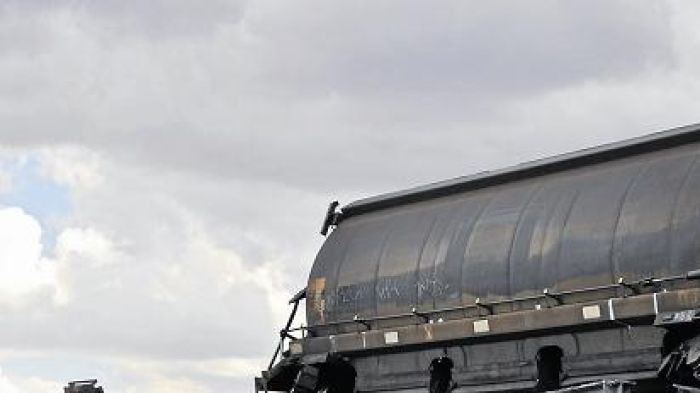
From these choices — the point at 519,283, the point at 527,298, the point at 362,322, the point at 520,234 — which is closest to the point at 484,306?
the point at 519,283

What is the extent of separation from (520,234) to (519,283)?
1.98ft

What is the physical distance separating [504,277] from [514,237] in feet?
1.61

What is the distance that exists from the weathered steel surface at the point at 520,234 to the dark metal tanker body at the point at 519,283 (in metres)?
0.02

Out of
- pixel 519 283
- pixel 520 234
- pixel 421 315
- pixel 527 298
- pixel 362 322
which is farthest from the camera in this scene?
pixel 362 322

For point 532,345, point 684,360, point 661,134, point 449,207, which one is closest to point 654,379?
point 684,360

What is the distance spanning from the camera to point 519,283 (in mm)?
14594

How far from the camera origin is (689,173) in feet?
43.4

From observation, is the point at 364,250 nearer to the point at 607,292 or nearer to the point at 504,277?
the point at 504,277

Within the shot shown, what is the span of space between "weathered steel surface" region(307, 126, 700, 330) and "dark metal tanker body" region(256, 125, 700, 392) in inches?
0.7

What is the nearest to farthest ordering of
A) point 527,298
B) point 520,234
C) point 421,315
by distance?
point 527,298, point 520,234, point 421,315

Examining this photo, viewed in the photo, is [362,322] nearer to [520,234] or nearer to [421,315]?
[421,315]

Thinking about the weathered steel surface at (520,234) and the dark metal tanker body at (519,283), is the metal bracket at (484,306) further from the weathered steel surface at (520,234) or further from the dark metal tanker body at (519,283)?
the weathered steel surface at (520,234)

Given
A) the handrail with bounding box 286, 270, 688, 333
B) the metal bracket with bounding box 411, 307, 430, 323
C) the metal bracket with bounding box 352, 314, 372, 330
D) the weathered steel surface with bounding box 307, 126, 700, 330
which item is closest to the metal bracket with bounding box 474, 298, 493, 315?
the handrail with bounding box 286, 270, 688, 333

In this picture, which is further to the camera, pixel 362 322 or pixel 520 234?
pixel 362 322
